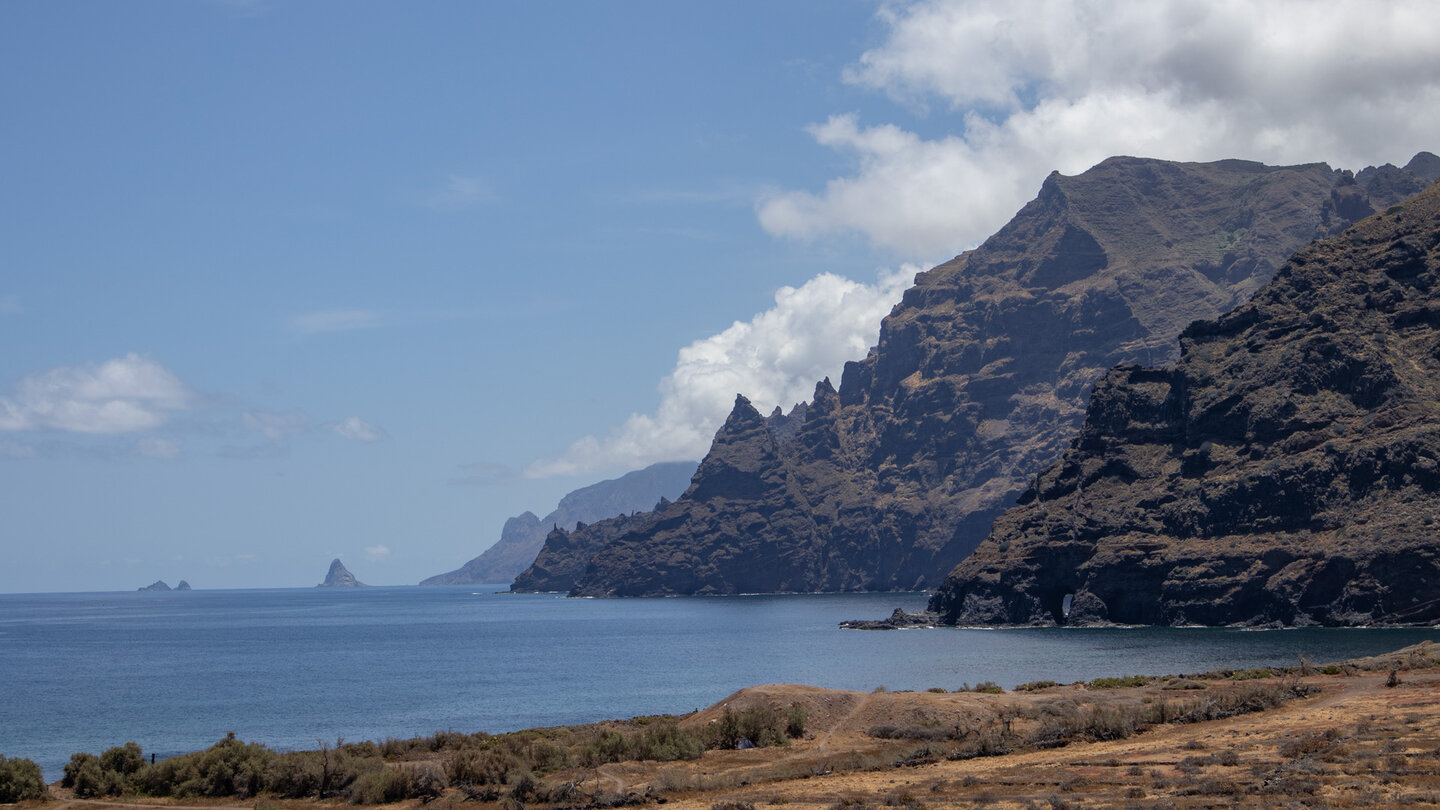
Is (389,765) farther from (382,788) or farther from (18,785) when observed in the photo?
(18,785)

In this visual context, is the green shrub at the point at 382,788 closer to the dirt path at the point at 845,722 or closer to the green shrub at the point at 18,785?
the green shrub at the point at 18,785

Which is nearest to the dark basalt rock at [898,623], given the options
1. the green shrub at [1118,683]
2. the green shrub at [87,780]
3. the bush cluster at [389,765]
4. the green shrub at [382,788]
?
the green shrub at [1118,683]

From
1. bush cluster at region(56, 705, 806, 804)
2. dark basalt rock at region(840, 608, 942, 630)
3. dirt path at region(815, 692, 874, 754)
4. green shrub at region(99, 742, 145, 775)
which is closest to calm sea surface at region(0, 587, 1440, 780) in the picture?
dark basalt rock at region(840, 608, 942, 630)

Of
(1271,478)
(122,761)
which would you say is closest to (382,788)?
(122,761)

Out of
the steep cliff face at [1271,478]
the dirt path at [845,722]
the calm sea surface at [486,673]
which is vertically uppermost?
the steep cliff face at [1271,478]

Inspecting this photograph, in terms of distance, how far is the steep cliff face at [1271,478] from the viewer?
145500mm

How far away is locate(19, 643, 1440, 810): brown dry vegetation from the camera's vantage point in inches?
1168

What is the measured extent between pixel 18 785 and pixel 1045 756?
32.3 m

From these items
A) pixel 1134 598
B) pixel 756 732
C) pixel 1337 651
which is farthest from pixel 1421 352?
pixel 756 732

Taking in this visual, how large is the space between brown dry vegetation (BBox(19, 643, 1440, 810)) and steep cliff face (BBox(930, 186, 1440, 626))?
10304 cm

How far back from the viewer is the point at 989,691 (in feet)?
177

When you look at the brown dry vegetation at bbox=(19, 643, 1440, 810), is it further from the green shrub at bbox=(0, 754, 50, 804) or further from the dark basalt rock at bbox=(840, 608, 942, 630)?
the dark basalt rock at bbox=(840, 608, 942, 630)

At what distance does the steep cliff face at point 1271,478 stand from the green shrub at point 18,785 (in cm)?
13601

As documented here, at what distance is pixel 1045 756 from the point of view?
122 feet
